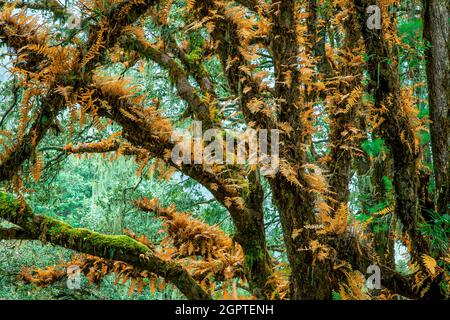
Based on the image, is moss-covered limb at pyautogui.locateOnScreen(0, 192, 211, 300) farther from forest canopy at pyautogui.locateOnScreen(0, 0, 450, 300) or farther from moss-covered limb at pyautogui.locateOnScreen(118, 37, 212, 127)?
moss-covered limb at pyautogui.locateOnScreen(118, 37, 212, 127)

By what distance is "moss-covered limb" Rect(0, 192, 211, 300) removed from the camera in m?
3.34

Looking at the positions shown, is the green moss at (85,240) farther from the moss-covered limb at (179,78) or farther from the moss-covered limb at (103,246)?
the moss-covered limb at (179,78)

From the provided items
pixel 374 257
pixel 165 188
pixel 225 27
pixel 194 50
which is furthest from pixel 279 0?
pixel 165 188

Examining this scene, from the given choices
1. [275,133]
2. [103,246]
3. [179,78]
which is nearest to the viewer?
[275,133]

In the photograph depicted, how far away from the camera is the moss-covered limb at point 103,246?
334 cm

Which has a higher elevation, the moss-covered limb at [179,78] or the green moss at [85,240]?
the moss-covered limb at [179,78]

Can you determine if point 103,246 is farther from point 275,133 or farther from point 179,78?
point 179,78

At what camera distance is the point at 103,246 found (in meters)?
3.38

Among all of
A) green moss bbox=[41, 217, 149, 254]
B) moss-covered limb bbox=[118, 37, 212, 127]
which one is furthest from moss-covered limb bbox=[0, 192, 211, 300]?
moss-covered limb bbox=[118, 37, 212, 127]

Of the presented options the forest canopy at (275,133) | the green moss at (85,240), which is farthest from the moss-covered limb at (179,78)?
the green moss at (85,240)

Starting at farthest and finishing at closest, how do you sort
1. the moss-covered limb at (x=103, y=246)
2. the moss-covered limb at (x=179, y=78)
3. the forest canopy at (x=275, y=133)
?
the moss-covered limb at (x=179, y=78) → the moss-covered limb at (x=103, y=246) → the forest canopy at (x=275, y=133)

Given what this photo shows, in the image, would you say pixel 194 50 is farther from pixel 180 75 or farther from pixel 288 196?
pixel 288 196

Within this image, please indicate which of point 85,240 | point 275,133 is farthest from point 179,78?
point 275,133

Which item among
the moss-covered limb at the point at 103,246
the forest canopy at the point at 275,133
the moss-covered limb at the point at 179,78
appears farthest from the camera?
the moss-covered limb at the point at 179,78
